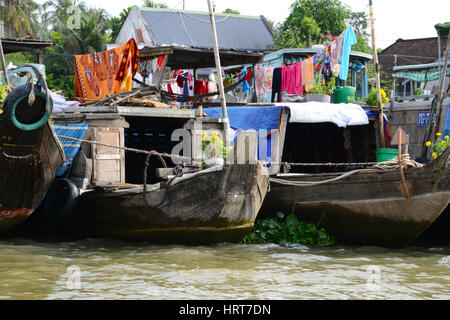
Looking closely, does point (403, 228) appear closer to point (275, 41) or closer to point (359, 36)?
point (275, 41)

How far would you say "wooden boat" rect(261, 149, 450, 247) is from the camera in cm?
761

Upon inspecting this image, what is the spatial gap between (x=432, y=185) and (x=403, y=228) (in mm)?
847

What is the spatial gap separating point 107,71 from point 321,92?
457 cm

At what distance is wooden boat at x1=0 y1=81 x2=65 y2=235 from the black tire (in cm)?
31

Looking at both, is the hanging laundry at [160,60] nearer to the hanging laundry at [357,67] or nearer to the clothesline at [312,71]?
the clothesline at [312,71]

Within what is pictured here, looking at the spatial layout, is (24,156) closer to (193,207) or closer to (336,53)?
(193,207)

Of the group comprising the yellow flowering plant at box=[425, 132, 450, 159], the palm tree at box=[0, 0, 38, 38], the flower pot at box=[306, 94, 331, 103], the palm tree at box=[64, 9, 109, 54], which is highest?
the palm tree at box=[0, 0, 38, 38]

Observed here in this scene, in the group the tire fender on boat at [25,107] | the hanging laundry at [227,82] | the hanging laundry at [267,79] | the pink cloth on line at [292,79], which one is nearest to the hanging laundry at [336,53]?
the pink cloth on line at [292,79]

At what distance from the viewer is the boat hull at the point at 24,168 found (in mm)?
7500

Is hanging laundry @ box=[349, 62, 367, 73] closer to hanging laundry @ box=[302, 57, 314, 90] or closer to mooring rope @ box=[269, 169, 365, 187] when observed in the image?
hanging laundry @ box=[302, 57, 314, 90]

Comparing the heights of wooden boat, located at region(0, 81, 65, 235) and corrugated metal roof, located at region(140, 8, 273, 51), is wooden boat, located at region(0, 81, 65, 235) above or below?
below

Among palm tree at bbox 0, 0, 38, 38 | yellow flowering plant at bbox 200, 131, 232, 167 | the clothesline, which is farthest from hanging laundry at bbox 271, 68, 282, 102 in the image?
palm tree at bbox 0, 0, 38, 38

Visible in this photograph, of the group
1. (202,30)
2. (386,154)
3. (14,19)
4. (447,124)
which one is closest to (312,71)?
(386,154)

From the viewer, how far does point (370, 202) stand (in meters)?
8.09
